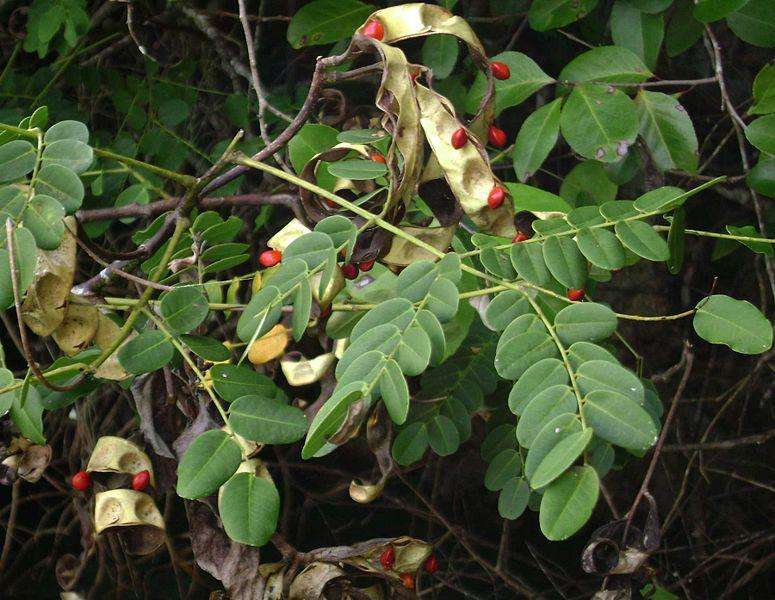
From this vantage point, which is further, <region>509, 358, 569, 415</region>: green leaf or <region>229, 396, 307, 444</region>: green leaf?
<region>229, 396, 307, 444</region>: green leaf

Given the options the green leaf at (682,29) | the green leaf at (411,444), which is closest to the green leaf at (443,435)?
the green leaf at (411,444)

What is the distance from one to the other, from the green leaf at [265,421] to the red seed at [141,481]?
0.26 meters

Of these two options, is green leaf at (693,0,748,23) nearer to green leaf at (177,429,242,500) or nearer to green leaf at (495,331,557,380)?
green leaf at (495,331,557,380)

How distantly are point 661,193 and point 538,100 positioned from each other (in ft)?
2.89

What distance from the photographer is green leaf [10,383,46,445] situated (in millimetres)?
954

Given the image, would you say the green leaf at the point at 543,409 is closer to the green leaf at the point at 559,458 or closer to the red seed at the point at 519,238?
the green leaf at the point at 559,458

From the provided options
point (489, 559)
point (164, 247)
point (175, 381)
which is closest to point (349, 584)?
point (175, 381)

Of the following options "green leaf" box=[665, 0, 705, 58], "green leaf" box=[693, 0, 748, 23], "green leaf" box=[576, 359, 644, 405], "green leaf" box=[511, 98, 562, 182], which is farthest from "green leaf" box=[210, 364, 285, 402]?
"green leaf" box=[665, 0, 705, 58]

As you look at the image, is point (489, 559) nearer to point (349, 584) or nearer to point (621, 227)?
point (349, 584)

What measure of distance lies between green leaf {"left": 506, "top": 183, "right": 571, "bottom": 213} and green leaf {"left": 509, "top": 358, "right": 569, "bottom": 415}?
1.27ft

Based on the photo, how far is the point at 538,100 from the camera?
5.67 feet

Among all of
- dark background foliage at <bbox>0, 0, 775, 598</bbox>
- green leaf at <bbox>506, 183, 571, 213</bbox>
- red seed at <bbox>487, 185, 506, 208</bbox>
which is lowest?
dark background foliage at <bbox>0, 0, 775, 598</bbox>

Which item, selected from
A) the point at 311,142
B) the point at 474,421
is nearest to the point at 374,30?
the point at 311,142

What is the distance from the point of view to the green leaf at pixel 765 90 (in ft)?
3.92
